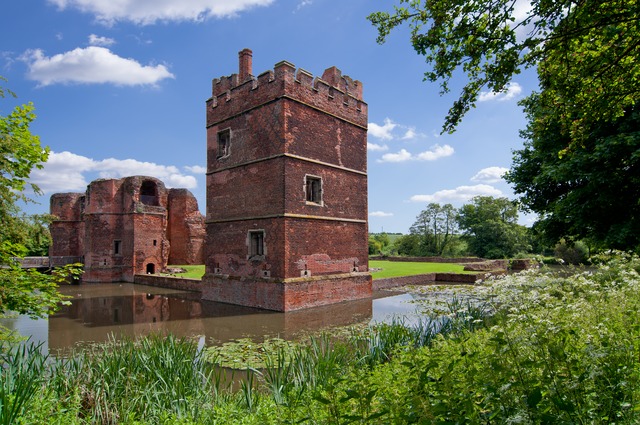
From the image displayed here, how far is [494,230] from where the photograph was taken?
4584 cm

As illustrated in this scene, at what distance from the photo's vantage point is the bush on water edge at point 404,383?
8.14ft

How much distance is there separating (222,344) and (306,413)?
23.5 ft

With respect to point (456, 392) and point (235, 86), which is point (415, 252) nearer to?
point (235, 86)

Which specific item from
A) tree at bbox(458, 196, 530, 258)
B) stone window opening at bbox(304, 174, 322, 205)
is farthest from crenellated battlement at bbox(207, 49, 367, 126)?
tree at bbox(458, 196, 530, 258)

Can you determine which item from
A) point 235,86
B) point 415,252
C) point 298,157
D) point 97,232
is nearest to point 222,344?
point 298,157

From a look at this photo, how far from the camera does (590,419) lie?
2348 millimetres

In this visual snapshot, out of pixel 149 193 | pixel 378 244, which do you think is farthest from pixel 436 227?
pixel 149 193

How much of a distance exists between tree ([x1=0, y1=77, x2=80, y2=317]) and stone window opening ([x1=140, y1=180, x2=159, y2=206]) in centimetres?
2581

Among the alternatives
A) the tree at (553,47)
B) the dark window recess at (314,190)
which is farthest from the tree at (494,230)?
the tree at (553,47)

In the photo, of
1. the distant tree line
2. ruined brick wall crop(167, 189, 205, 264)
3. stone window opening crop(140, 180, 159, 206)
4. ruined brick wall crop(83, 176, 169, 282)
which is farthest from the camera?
the distant tree line

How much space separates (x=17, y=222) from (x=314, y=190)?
36.4 feet

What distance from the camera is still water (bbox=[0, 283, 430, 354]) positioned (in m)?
10.9

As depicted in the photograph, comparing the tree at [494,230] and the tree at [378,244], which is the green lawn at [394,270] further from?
the tree at [378,244]

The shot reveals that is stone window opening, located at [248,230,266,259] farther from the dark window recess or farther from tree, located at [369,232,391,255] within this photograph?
tree, located at [369,232,391,255]
